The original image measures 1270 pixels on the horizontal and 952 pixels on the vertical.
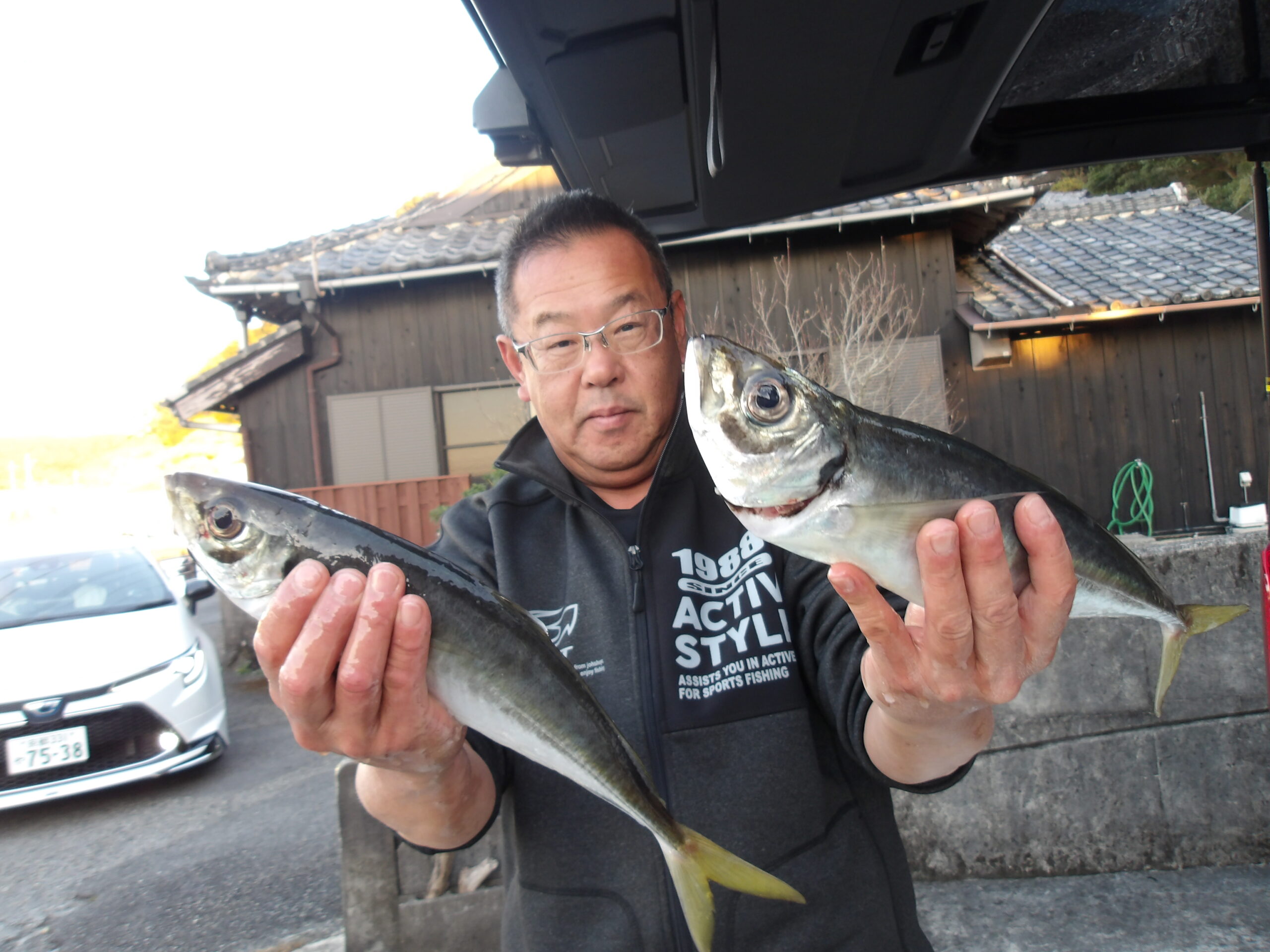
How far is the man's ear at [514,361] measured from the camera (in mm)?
2426

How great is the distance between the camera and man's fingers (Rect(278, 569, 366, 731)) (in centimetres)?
157

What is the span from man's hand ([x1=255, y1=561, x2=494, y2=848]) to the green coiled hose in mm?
11222

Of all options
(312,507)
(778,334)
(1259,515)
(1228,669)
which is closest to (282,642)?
(312,507)

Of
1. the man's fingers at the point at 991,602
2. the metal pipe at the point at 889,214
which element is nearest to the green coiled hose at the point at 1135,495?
the metal pipe at the point at 889,214

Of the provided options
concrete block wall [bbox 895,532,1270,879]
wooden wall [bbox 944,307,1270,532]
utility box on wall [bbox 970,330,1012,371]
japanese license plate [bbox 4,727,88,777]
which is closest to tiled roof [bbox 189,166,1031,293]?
utility box on wall [bbox 970,330,1012,371]

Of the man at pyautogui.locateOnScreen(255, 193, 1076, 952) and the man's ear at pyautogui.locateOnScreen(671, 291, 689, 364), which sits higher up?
the man's ear at pyautogui.locateOnScreen(671, 291, 689, 364)

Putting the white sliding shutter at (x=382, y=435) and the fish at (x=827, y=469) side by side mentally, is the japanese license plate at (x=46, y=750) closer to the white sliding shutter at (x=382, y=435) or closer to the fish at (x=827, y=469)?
the white sliding shutter at (x=382, y=435)

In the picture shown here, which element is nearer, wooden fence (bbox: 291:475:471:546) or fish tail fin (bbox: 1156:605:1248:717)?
fish tail fin (bbox: 1156:605:1248:717)

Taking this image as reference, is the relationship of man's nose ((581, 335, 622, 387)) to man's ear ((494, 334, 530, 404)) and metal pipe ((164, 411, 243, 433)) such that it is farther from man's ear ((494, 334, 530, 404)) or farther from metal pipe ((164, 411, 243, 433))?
metal pipe ((164, 411, 243, 433))

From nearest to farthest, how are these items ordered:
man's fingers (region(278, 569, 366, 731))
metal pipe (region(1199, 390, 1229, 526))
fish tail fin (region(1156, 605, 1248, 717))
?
man's fingers (region(278, 569, 366, 731))
fish tail fin (region(1156, 605, 1248, 717))
metal pipe (region(1199, 390, 1229, 526))

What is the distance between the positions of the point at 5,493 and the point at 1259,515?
39849mm

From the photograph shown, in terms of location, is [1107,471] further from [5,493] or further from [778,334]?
[5,493]

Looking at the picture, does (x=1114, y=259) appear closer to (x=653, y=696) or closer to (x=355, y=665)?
(x=653, y=696)

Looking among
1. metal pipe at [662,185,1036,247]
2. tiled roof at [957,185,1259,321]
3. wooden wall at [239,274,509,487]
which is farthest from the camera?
wooden wall at [239,274,509,487]
